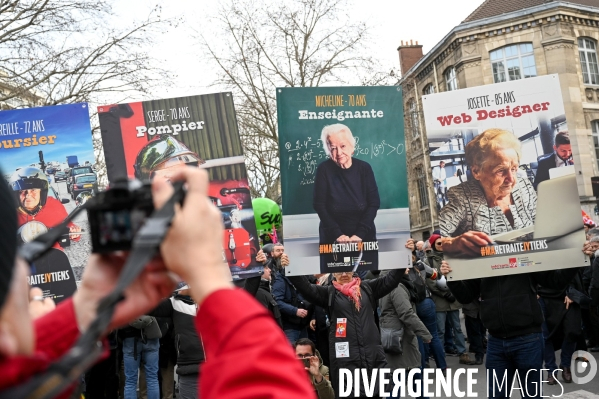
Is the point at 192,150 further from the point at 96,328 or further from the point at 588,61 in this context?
the point at 588,61

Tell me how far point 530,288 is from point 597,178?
2633 cm

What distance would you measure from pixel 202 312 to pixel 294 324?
8.95m

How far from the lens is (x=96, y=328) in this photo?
96 centimetres

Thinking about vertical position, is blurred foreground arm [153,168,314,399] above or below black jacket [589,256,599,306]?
above

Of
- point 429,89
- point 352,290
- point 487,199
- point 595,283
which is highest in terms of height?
point 429,89

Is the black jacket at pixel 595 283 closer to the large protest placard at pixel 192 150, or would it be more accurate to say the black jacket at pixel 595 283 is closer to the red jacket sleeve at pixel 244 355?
the large protest placard at pixel 192 150

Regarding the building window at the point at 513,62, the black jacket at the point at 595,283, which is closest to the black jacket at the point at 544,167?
the black jacket at the point at 595,283

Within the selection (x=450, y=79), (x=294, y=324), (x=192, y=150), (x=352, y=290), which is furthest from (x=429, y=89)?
(x=192, y=150)

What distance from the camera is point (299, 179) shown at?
21.4 ft

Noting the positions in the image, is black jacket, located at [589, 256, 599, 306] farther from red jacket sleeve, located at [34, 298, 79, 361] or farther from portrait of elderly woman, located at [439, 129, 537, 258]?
red jacket sleeve, located at [34, 298, 79, 361]

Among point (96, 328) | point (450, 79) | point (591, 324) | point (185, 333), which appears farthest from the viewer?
point (450, 79)

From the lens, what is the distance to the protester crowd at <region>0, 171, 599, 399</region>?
42.5 inches

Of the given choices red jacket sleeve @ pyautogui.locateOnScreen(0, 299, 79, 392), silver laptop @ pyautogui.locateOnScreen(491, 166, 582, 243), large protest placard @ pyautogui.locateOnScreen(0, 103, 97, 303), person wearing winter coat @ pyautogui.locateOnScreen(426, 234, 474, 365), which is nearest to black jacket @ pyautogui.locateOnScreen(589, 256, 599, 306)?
person wearing winter coat @ pyautogui.locateOnScreen(426, 234, 474, 365)

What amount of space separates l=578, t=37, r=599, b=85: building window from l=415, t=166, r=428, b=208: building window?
31.5 ft
